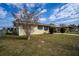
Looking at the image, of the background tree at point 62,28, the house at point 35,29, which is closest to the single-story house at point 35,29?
the house at point 35,29

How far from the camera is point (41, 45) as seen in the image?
237 cm

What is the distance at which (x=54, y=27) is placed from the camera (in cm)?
240

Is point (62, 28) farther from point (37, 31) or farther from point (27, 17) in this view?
point (27, 17)

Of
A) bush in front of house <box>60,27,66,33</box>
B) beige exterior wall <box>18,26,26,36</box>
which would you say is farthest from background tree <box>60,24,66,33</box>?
beige exterior wall <box>18,26,26,36</box>

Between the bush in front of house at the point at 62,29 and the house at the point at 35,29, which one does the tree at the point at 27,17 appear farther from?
the bush in front of house at the point at 62,29

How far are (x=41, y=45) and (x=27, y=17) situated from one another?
410mm

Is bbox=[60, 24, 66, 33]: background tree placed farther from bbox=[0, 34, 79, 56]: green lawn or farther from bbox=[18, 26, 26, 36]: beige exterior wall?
bbox=[18, 26, 26, 36]: beige exterior wall

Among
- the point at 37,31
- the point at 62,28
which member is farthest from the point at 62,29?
the point at 37,31

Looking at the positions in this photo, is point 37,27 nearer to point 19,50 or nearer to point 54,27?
point 54,27

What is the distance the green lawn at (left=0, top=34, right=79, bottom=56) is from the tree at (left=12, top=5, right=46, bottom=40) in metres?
0.12

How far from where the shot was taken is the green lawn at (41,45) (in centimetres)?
235

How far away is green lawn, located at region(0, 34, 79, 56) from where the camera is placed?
2.35 meters

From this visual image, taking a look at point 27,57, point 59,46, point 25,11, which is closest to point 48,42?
point 59,46

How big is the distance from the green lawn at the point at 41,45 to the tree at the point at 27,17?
120 millimetres
